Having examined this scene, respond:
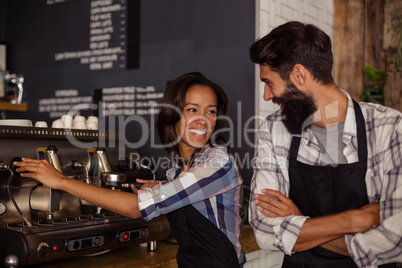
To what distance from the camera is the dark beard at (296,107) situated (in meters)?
1.57

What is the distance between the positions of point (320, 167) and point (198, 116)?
531mm

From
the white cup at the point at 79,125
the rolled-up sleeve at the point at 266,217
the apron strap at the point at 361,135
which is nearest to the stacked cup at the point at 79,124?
the white cup at the point at 79,125

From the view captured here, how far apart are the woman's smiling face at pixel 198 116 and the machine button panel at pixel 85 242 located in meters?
0.52

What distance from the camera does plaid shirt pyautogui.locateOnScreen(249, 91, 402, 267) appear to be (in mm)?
1368

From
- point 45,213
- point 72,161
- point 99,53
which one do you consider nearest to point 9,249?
point 45,213

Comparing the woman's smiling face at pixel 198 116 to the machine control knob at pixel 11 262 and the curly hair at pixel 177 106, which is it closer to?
the curly hair at pixel 177 106

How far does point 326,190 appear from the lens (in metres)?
1.54

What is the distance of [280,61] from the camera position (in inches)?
62.3

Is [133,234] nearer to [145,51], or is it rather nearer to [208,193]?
[208,193]

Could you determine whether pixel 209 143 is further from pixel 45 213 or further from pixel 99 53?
pixel 99 53

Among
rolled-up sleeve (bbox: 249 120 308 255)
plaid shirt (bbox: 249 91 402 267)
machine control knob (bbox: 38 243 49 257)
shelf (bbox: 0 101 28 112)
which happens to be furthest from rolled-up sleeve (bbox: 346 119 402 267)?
shelf (bbox: 0 101 28 112)

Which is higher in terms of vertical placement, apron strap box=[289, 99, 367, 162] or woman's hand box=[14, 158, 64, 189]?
apron strap box=[289, 99, 367, 162]

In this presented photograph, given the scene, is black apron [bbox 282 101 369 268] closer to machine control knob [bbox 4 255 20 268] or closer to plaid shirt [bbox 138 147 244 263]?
plaid shirt [bbox 138 147 244 263]

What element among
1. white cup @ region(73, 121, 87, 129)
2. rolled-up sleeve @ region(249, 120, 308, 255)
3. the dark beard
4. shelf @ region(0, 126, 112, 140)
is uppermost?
the dark beard
